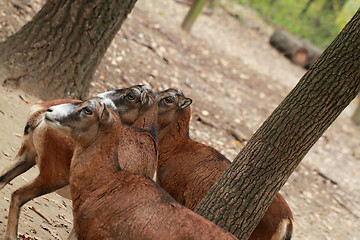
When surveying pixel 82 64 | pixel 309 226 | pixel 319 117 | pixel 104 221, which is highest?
pixel 319 117

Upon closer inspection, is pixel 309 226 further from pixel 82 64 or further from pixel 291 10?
pixel 291 10

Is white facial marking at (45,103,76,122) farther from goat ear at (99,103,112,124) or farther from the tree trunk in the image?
the tree trunk

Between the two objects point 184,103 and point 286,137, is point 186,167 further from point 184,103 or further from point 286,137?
point 286,137

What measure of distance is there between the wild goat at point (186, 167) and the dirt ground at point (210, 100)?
1.41 metres

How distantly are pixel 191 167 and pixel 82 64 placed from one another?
3.11 meters

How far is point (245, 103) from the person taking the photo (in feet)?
44.7

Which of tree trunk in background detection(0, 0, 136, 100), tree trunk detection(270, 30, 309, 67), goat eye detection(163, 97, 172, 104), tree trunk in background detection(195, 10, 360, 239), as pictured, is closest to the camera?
tree trunk in background detection(195, 10, 360, 239)

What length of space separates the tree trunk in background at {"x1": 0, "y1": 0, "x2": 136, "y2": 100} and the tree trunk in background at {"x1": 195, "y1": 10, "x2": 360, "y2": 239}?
3.87 m

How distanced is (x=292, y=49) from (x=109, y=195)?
17.8 m

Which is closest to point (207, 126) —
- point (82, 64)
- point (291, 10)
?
point (82, 64)

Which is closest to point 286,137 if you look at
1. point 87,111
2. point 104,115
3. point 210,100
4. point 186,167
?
point 186,167

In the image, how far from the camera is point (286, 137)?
484 centimetres

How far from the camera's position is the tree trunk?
20.6 m

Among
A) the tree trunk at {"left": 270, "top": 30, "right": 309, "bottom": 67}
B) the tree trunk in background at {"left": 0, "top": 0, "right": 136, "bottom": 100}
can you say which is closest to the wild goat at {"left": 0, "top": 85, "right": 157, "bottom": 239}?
the tree trunk in background at {"left": 0, "top": 0, "right": 136, "bottom": 100}
